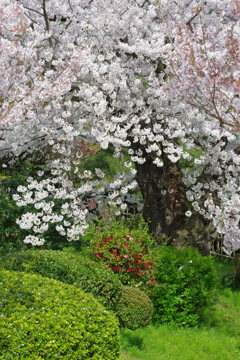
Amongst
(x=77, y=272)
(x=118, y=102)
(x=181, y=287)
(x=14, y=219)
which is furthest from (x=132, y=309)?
(x=14, y=219)

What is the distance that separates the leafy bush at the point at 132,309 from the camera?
6574 mm

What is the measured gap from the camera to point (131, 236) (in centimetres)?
812

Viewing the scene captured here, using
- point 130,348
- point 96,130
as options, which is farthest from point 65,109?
point 130,348

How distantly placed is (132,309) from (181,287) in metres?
2.16

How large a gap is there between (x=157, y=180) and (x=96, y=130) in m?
2.87

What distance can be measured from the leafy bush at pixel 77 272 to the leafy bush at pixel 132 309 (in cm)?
17

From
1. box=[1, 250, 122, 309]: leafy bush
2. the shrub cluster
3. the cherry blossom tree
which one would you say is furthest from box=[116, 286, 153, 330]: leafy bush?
the cherry blossom tree

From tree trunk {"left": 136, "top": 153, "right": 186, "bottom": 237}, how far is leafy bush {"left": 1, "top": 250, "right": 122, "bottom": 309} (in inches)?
165

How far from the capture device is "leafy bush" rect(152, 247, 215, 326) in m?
8.40

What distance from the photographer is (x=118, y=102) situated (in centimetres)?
918

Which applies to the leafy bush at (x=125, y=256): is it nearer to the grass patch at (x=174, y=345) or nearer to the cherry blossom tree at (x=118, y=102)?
the grass patch at (x=174, y=345)

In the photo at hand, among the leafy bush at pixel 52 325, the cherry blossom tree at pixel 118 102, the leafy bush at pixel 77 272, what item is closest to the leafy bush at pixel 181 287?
the cherry blossom tree at pixel 118 102

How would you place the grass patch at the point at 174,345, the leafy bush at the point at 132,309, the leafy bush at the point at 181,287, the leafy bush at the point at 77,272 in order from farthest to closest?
the leafy bush at the point at 181,287
the grass patch at the point at 174,345
the leafy bush at the point at 132,309
the leafy bush at the point at 77,272

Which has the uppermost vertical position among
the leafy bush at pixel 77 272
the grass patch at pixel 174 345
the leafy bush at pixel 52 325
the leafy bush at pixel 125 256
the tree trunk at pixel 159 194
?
the tree trunk at pixel 159 194
